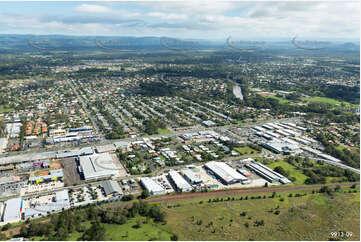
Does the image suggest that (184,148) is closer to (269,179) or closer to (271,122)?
(269,179)

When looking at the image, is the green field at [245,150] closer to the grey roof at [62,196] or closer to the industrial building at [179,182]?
the industrial building at [179,182]

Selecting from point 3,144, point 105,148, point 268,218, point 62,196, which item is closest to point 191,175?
point 268,218

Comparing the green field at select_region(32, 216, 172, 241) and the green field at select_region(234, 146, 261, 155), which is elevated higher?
the green field at select_region(234, 146, 261, 155)

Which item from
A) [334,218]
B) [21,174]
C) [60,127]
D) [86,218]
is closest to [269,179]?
[334,218]

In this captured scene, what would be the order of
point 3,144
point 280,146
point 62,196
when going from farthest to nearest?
point 280,146, point 3,144, point 62,196

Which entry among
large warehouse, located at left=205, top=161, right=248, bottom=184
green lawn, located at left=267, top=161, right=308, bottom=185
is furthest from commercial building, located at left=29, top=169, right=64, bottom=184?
green lawn, located at left=267, top=161, right=308, bottom=185

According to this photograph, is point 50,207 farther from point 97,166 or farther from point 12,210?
point 97,166

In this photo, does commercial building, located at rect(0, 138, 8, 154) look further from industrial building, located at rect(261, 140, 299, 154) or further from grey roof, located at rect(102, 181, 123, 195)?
industrial building, located at rect(261, 140, 299, 154)
